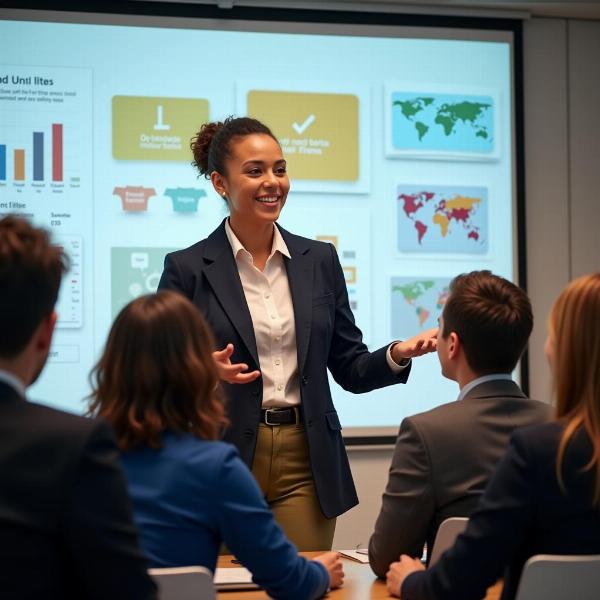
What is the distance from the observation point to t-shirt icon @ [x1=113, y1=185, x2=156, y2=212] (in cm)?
441

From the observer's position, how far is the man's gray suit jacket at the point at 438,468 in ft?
6.32

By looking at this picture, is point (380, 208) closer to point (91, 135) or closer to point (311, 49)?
point (311, 49)

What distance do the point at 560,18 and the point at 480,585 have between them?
399 centimetres

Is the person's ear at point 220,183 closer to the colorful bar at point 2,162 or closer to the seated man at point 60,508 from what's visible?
the seated man at point 60,508

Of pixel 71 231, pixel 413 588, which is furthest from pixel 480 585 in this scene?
pixel 71 231

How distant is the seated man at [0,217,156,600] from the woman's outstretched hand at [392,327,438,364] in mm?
1444

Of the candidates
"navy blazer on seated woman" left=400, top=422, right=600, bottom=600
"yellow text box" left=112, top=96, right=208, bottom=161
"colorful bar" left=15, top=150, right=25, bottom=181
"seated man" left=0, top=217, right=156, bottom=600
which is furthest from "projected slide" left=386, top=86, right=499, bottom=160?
"seated man" left=0, top=217, right=156, bottom=600

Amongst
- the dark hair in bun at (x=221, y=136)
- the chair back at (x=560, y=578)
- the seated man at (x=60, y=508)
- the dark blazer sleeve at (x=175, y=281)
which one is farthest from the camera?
the dark hair in bun at (x=221, y=136)

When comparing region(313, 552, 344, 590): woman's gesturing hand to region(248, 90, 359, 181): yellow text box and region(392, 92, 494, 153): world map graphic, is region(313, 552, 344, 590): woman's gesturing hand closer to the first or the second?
region(248, 90, 359, 181): yellow text box

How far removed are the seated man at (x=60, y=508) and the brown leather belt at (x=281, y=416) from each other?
1.37 metres

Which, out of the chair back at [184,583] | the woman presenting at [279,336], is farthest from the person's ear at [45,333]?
the woman presenting at [279,336]

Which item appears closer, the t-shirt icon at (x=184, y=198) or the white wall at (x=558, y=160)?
the t-shirt icon at (x=184, y=198)

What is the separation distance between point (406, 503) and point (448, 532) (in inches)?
7.1

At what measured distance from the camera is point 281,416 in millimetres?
2652
